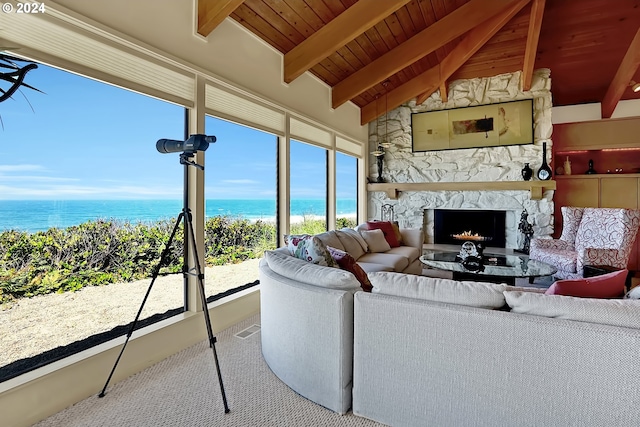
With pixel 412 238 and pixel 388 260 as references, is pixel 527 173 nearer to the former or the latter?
pixel 412 238

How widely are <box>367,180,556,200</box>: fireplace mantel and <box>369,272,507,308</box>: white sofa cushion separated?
4.72 meters

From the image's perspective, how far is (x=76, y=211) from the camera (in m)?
2.07

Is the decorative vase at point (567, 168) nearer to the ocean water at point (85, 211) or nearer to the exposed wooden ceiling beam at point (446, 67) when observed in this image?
the exposed wooden ceiling beam at point (446, 67)

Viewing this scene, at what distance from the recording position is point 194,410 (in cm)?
176

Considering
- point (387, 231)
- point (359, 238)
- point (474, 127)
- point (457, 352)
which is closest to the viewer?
point (457, 352)

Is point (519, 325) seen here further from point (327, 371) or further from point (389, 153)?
point (389, 153)

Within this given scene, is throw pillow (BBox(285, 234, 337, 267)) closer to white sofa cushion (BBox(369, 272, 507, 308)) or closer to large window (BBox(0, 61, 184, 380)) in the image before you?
white sofa cushion (BBox(369, 272, 507, 308))

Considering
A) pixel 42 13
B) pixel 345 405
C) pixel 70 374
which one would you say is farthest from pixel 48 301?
pixel 345 405

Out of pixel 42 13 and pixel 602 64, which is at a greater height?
pixel 602 64

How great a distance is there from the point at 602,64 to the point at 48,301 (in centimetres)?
713

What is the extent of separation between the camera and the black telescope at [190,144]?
1.85m

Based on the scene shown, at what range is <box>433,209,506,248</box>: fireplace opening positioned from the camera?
591 cm

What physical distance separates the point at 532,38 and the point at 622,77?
5.06ft

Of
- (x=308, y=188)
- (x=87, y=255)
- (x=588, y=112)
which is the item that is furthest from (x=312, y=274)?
(x=588, y=112)
